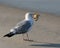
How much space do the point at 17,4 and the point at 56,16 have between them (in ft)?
4.88

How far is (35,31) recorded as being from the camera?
7215mm

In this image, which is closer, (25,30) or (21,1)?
(25,30)

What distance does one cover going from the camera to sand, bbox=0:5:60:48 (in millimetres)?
6492

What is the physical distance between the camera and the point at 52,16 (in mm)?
8406

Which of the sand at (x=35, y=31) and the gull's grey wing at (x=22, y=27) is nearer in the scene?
the gull's grey wing at (x=22, y=27)

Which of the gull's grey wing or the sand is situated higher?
the gull's grey wing

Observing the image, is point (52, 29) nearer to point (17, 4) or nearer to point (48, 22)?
point (48, 22)

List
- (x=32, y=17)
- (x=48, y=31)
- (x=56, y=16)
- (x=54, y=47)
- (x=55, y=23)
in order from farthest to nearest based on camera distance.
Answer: (x=56, y=16) < (x=55, y=23) < (x=48, y=31) < (x=32, y=17) < (x=54, y=47)

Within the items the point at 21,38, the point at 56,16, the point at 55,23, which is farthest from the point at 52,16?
the point at 21,38

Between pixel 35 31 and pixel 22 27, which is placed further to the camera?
pixel 35 31

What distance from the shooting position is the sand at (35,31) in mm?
6492

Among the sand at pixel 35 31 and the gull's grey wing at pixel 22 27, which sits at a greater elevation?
the gull's grey wing at pixel 22 27

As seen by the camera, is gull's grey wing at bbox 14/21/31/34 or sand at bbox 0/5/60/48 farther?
sand at bbox 0/5/60/48

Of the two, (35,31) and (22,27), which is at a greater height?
(22,27)
